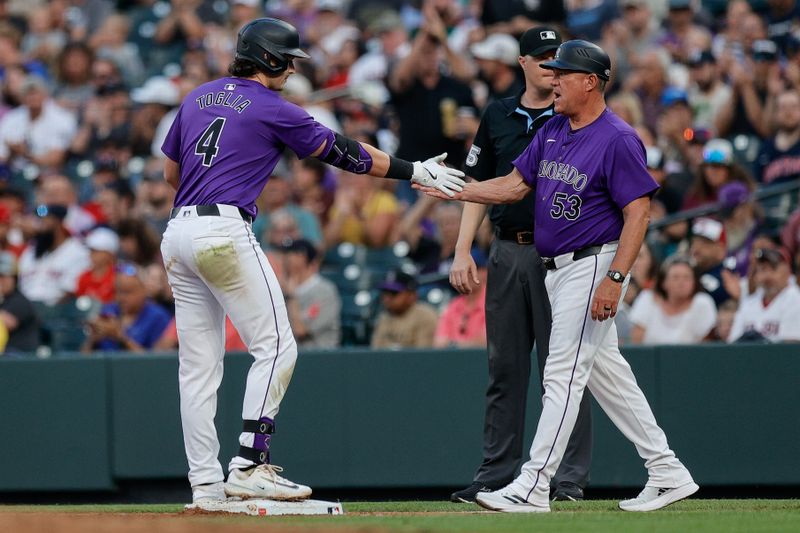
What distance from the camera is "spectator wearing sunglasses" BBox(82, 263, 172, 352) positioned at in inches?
410

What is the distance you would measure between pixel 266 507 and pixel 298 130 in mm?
1766

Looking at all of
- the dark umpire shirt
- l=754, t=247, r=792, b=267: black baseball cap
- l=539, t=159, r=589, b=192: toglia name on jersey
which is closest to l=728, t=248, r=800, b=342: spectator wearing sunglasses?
l=754, t=247, r=792, b=267: black baseball cap

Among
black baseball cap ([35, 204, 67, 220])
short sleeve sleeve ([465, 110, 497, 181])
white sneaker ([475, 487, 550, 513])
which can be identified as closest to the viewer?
white sneaker ([475, 487, 550, 513])

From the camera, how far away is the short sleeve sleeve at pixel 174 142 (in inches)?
260

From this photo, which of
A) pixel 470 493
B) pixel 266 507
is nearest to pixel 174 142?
pixel 266 507

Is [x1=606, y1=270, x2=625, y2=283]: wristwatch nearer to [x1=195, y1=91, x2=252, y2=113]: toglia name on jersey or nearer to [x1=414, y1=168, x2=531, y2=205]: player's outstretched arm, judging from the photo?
[x1=414, y1=168, x2=531, y2=205]: player's outstretched arm

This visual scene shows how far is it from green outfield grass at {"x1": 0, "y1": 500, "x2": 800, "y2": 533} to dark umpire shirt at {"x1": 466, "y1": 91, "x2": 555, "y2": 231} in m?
1.53

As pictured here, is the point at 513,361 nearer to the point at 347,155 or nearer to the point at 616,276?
the point at 616,276

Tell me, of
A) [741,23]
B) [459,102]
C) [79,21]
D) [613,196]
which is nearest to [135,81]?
[79,21]

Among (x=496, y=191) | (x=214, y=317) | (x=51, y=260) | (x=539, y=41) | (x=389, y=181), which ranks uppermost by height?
→ (x=539, y=41)

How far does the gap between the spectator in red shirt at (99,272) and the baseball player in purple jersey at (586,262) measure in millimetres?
6211

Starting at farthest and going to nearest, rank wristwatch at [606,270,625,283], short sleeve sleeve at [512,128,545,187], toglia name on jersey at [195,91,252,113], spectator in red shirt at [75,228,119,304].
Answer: spectator in red shirt at [75,228,119,304], short sleeve sleeve at [512,128,545,187], toglia name on jersey at [195,91,252,113], wristwatch at [606,270,625,283]

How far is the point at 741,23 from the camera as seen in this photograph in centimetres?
1243

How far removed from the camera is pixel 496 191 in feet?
21.9
